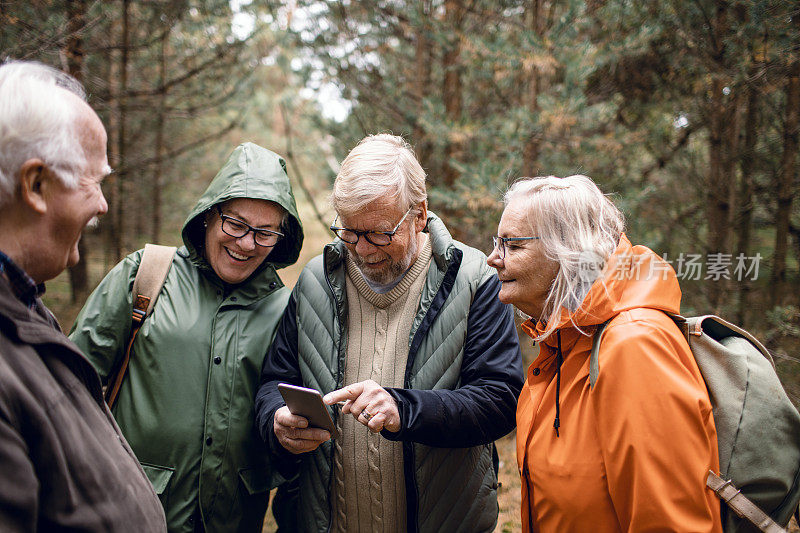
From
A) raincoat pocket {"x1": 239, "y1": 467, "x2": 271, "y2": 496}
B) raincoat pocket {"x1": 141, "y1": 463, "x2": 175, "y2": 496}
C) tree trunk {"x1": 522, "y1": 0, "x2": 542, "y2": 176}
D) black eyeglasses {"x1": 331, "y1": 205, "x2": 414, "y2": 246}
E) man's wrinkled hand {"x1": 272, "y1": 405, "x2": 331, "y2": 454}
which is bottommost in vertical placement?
raincoat pocket {"x1": 239, "y1": 467, "x2": 271, "y2": 496}

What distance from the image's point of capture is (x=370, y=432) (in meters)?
2.33

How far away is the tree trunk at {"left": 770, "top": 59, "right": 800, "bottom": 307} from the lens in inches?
175

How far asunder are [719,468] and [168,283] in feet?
7.77

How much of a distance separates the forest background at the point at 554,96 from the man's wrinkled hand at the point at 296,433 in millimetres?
3440

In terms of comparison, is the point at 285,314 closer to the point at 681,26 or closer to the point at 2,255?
the point at 2,255

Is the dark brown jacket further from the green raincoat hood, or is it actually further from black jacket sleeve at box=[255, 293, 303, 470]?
the green raincoat hood

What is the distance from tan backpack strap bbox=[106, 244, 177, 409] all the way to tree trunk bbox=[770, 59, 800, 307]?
4821mm

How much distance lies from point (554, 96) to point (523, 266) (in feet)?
14.1

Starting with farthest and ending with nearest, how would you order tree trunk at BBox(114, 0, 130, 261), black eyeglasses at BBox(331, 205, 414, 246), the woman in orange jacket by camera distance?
tree trunk at BBox(114, 0, 130, 261) < black eyeglasses at BBox(331, 205, 414, 246) < the woman in orange jacket

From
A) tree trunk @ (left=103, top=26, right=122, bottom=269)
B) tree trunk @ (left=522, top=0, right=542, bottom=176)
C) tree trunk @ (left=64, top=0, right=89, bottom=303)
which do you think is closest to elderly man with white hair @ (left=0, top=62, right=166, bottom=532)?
tree trunk @ (left=64, top=0, right=89, bottom=303)

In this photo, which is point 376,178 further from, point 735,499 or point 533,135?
point 533,135

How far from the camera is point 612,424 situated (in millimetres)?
1688

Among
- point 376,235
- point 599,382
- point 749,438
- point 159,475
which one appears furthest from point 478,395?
point 159,475

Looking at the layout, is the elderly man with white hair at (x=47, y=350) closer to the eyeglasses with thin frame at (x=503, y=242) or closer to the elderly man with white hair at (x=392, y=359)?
the elderly man with white hair at (x=392, y=359)
